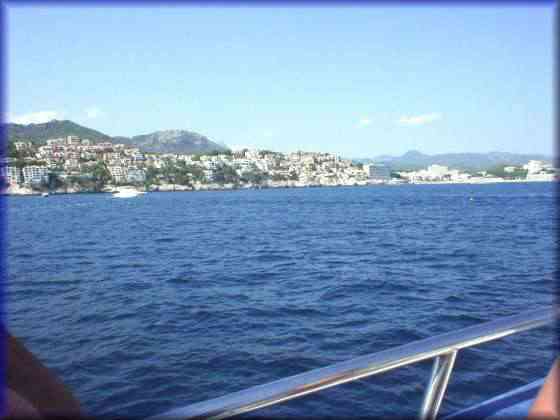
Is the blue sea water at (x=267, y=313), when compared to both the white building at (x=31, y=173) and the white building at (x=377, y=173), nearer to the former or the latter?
the white building at (x=31, y=173)

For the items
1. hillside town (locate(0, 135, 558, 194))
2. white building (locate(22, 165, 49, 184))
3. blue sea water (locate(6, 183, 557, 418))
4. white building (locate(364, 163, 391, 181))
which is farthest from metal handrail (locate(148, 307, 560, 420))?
→ white building (locate(364, 163, 391, 181))

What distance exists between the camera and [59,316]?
8.00m

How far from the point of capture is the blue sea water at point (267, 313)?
15.4 ft

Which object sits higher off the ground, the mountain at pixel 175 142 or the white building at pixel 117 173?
the mountain at pixel 175 142

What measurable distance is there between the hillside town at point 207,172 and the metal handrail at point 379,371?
151 ft

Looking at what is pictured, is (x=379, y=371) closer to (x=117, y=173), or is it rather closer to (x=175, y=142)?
(x=117, y=173)

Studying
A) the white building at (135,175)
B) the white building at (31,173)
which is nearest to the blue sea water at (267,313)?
the white building at (31,173)

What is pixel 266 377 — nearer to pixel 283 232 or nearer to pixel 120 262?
pixel 120 262

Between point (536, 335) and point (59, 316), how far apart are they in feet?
26.3

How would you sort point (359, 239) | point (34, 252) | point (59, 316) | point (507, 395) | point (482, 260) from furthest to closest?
1. point (359, 239)
2. point (34, 252)
3. point (482, 260)
4. point (59, 316)
5. point (507, 395)

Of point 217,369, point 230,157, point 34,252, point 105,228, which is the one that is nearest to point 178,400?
point 217,369

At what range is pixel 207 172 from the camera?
9656 centimetres

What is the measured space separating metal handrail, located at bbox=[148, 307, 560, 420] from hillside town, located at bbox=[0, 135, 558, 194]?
45950mm

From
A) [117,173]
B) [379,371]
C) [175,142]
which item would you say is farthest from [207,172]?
[379,371]
